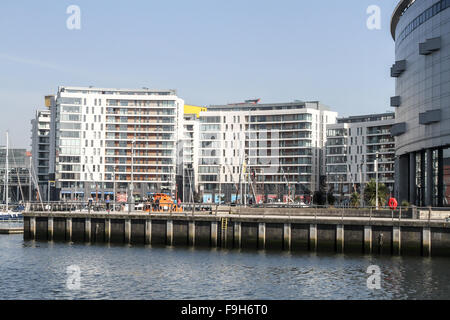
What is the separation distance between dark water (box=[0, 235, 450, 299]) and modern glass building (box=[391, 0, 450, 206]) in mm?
41538

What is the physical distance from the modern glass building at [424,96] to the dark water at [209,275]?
41.5 m

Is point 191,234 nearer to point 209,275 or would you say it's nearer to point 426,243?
point 209,275

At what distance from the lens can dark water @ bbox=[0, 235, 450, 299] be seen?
45500mm

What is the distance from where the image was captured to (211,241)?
226 feet

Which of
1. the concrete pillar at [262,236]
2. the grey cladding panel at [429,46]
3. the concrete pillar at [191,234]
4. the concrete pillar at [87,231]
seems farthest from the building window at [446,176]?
the concrete pillar at [87,231]

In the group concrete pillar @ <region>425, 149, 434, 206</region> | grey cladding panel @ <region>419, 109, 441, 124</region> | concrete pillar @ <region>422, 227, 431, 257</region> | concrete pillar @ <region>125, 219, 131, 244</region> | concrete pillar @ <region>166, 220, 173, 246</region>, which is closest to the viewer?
concrete pillar @ <region>422, 227, 431, 257</region>

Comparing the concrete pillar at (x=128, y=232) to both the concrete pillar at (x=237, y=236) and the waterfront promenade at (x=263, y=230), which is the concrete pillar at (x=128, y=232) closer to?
the waterfront promenade at (x=263, y=230)

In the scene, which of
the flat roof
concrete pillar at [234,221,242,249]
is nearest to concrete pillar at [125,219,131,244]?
concrete pillar at [234,221,242,249]

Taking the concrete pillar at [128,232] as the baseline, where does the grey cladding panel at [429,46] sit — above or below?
above

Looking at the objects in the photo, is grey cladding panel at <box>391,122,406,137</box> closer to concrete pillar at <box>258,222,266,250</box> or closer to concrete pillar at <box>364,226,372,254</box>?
concrete pillar at <box>364,226,372,254</box>

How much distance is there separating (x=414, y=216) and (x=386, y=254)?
570cm

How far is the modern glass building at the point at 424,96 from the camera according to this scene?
3782 inches

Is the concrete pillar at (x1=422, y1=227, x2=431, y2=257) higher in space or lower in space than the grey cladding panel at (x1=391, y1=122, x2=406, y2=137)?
lower
